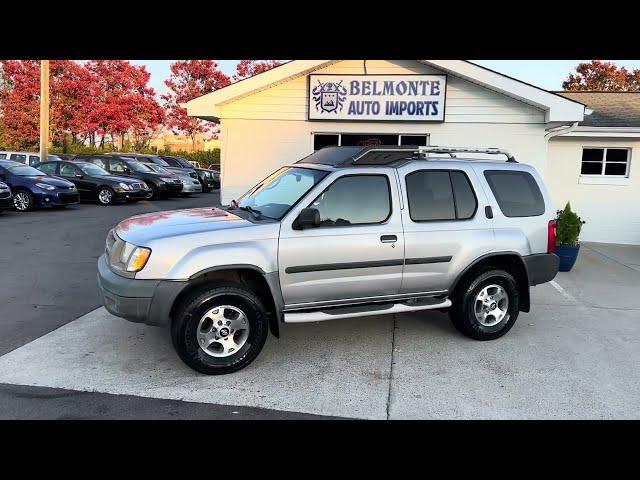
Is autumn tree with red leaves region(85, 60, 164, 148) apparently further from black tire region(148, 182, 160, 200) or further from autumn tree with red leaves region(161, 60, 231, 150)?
black tire region(148, 182, 160, 200)

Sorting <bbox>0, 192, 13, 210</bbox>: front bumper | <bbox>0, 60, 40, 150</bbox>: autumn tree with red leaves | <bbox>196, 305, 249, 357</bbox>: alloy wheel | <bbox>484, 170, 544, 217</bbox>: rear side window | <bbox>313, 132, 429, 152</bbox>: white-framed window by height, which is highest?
<bbox>0, 60, 40, 150</bbox>: autumn tree with red leaves

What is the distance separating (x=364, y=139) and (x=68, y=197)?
9.85 metres

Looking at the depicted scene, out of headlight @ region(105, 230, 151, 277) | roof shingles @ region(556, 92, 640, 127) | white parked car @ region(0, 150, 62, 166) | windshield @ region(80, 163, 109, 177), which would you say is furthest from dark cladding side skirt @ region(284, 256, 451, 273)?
white parked car @ region(0, 150, 62, 166)

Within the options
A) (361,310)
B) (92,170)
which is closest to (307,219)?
(361,310)

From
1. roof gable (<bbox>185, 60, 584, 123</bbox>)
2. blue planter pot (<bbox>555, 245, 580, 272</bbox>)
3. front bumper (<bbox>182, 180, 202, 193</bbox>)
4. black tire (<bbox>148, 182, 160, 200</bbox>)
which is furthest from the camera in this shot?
front bumper (<bbox>182, 180, 202, 193</bbox>)

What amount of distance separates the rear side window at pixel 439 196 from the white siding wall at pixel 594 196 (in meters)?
8.00

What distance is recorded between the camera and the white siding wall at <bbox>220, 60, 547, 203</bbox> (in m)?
10.9

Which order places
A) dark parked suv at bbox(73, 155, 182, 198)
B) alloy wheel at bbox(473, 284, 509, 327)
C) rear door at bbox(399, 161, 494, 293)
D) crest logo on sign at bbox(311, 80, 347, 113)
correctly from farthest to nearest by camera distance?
dark parked suv at bbox(73, 155, 182, 198) < crest logo on sign at bbox(311, 80, 347, 113) < alloy wheel at bbox(473, 284, 509, 327) < rear door at bbox(399, 161, 494, 293)

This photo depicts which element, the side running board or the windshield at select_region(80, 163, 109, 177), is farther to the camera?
the windshield at select_region(80, 163, 109, 177)

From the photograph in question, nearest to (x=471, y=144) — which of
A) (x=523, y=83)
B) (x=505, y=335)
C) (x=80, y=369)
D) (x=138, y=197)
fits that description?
(x=523, y=83)

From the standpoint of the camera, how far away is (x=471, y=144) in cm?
1111

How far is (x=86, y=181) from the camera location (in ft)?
58.4

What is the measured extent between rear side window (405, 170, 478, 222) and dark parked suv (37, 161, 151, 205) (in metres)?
14.8
